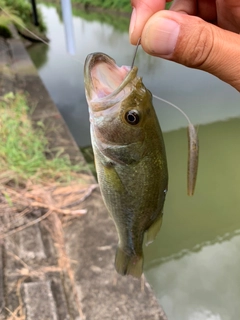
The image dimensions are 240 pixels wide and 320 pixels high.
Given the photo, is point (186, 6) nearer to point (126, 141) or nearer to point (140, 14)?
point (140, 14)

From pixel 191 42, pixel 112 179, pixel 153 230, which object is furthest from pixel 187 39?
pixel 153 230

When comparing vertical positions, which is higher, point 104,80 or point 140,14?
point 140,14

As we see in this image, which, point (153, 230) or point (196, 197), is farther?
point (196, 197)

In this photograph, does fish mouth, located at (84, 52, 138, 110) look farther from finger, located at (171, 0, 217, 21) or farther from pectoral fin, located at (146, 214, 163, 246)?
finger, located at (171, 0, 217, 21)

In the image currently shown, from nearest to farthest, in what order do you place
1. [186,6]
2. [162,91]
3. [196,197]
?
[186,6] < [196,197] < [162,91]

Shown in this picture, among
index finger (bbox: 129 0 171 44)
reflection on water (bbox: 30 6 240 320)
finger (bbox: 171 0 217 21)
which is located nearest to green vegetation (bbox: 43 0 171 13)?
reflection on water (bbox: 30 6 240 320)

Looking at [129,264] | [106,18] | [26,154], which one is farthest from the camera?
[106,18]

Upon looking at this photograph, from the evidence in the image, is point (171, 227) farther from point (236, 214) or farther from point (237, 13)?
point (237, 13)

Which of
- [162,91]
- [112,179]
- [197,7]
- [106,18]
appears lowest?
[106,18]
